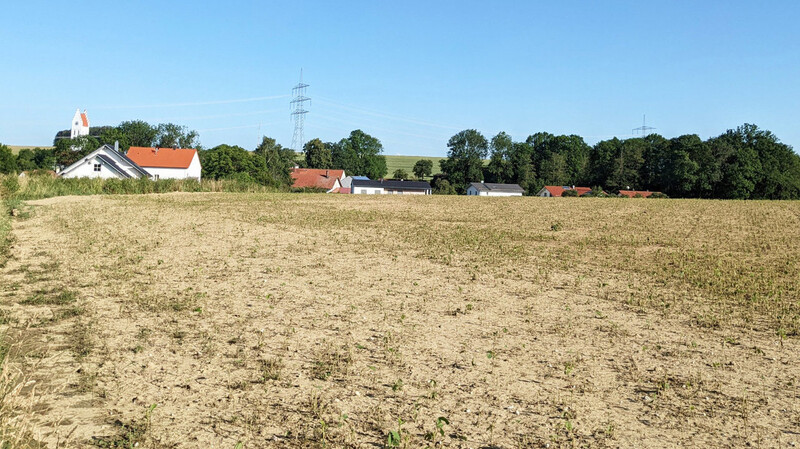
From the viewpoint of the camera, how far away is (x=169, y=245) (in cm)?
1788

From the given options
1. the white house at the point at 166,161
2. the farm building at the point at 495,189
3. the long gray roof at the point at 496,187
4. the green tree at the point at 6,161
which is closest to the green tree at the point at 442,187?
the farm building at the point at 495,189

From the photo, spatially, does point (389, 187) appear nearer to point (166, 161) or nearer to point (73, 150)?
point (166, 161)

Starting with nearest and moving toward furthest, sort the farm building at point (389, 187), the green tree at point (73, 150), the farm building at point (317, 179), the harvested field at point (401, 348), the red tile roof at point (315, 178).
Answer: the harvested field at point (401, 348), the green tree at point (73, 150), the farm building at point (317, 179), the red tile roof at point (315, 178), the farm building at point (389, 187)

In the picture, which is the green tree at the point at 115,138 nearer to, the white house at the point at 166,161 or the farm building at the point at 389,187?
the white house at the point at 166,161

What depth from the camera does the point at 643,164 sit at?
113562 millimetres

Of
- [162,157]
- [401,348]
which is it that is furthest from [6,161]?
[401,348]

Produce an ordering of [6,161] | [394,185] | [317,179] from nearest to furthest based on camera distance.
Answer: [6,161]
[394,185]
[317,179]

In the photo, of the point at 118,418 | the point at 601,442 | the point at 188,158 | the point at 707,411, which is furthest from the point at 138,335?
the point at 188,158

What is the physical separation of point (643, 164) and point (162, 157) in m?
93.1

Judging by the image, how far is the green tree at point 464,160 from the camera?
12988 cm

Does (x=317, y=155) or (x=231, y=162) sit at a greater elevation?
(x=317, y=155)

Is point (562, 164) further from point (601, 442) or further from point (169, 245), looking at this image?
point (601, 442)

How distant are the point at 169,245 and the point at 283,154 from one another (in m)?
102

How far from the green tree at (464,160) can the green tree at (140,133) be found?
238 ft
